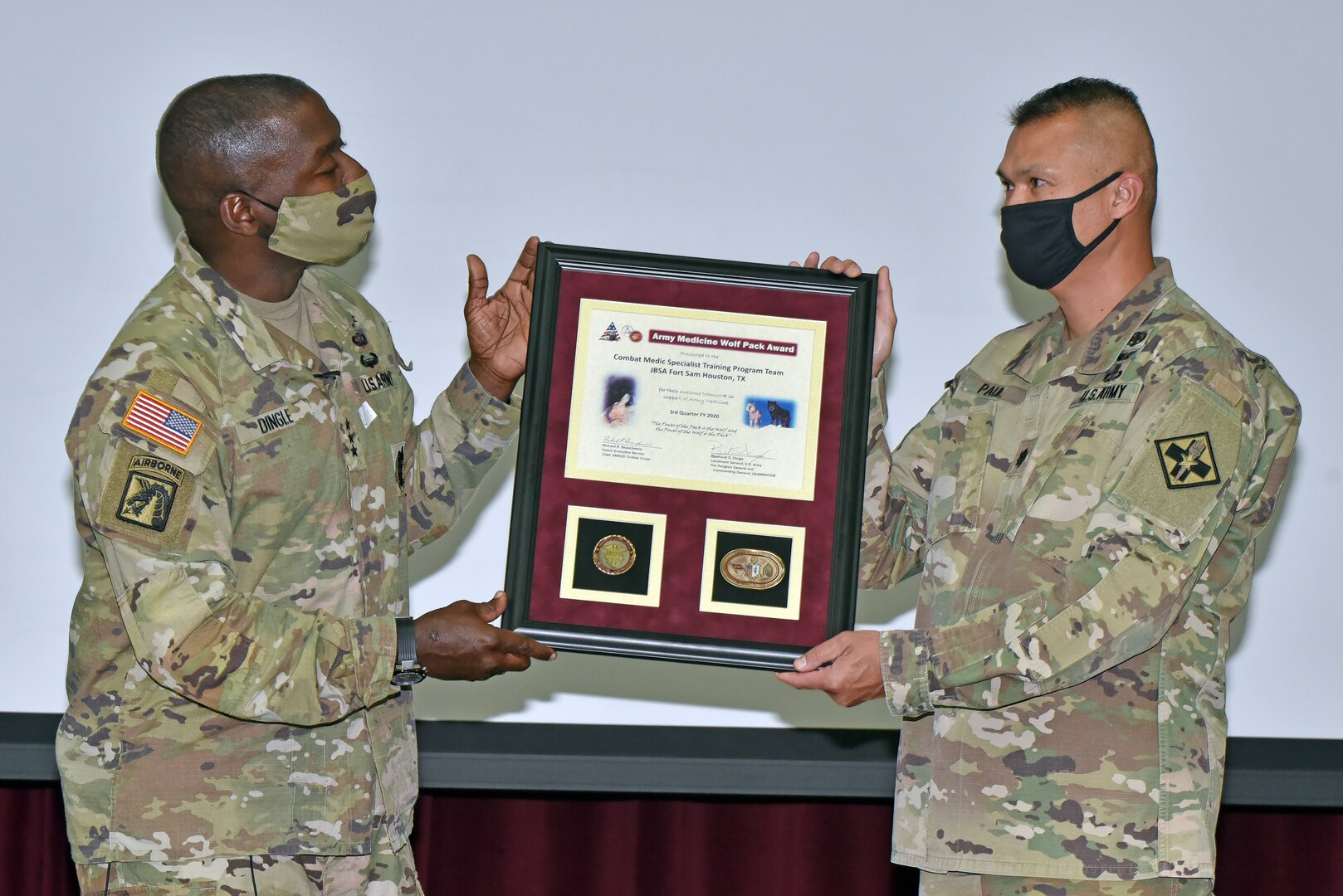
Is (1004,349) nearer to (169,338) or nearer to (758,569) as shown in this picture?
(758,569)

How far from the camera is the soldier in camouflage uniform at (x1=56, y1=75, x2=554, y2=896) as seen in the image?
1993mm

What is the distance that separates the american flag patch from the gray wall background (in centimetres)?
126

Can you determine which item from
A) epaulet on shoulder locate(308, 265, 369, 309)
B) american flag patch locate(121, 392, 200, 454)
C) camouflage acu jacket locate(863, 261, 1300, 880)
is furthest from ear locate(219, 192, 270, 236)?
camouflage acu jacket locate(863, 261, 1300, 880)

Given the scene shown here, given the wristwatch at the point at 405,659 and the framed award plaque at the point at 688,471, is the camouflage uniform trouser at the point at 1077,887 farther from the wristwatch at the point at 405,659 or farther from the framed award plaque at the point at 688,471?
the wristwatch at the point at 405,659

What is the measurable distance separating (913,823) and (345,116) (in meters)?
2.06

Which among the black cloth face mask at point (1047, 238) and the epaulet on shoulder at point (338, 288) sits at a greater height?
the black cloth face mask at point (1047, 238)

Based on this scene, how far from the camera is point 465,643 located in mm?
2156

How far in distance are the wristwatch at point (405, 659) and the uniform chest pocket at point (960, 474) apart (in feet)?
3.02

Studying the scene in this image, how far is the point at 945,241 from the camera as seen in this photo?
3.36m

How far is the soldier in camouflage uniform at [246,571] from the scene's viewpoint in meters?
1.99

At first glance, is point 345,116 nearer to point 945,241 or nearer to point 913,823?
point 945,241

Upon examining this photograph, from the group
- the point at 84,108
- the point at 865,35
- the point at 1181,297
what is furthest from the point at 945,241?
the point at 84,108
